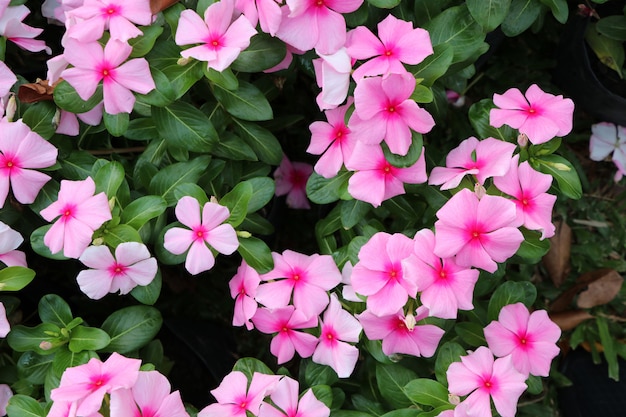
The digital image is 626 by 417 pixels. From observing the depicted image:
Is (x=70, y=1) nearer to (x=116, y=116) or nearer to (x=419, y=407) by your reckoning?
(x=116, y=116)

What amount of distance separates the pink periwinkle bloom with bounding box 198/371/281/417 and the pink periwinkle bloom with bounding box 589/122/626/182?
115 cm

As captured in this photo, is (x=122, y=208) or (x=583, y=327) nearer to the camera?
(x=122, y=208)

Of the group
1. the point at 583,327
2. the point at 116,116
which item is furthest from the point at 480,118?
the point at 583,327

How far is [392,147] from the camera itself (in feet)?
3.49

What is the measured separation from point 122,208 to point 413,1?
0.69m

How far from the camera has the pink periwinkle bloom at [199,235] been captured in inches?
42.8

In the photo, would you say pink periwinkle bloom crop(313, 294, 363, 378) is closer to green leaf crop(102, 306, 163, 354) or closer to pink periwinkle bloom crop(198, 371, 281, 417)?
pink periwinkle bloom crop(198, 371, 281, 417)

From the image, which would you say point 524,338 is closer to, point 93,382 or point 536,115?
point 536,115

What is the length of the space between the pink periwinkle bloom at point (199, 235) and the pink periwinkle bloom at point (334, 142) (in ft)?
0.66

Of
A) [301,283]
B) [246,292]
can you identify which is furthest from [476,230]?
[246,292]

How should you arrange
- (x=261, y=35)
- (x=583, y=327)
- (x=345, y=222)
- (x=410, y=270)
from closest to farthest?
A: (x=410, y=270) → (x=261, y=35) → (x=345, y=222) → (x=583, y=327)

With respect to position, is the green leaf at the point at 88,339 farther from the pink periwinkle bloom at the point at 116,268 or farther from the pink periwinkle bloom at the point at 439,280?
the pink periwinkle bloom at the point at 439,280

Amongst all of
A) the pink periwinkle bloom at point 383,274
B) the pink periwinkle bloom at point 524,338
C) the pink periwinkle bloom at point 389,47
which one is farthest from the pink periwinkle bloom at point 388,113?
the pink periwinkle bloom at point 524,338

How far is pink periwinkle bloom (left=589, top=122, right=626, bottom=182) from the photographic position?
1.78 m
